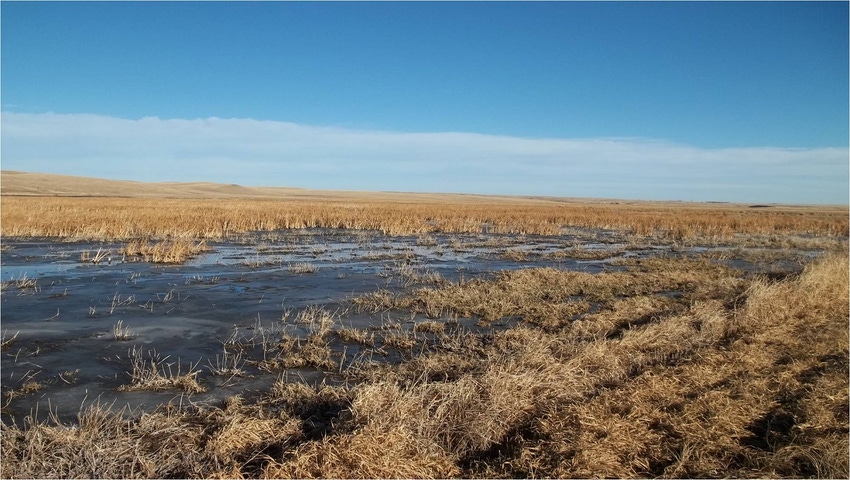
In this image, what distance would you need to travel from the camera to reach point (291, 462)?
3.98 metres

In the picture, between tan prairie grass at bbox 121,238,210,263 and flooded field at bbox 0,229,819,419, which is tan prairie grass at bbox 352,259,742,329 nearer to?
flooded field at bbox 0,229,819,419

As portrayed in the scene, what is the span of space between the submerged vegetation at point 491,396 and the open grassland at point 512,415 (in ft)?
0.07

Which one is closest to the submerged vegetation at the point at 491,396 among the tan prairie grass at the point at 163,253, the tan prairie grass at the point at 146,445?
the tan prairie grass at the point at 146,445

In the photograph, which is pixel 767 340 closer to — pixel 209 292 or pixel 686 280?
pixel 686 280

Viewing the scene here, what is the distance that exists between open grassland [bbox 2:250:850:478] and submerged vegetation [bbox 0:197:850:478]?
0.02 meters

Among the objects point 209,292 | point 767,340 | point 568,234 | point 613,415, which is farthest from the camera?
point 568,234

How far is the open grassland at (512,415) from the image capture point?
420cm

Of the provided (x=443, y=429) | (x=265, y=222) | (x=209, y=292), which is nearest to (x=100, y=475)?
(x=443, y=429)

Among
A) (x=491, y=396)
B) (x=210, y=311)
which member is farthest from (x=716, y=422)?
(x=210, y=311)

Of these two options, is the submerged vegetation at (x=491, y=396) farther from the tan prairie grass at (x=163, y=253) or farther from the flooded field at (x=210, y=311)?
the tan prairie grass at (x=163, y=253)

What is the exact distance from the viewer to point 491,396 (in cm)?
521

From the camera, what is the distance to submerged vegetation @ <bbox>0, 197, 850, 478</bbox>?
14.0 feet

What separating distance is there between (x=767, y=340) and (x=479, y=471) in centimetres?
611

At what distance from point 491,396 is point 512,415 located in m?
0.27
